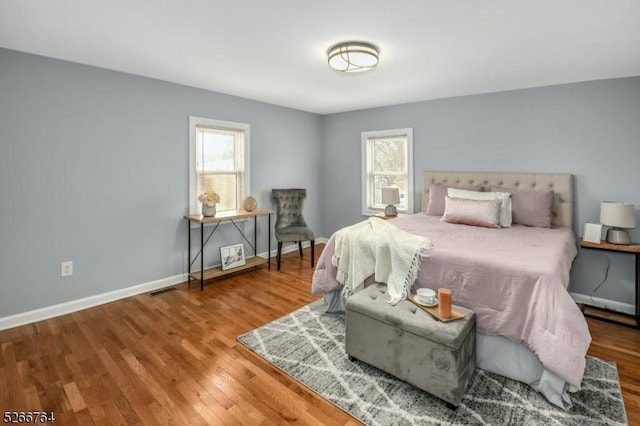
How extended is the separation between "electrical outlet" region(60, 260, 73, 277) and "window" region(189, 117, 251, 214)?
130cm

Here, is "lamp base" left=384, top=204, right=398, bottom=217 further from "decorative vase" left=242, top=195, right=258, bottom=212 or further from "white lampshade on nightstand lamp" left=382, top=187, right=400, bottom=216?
"decorative vase" left=242, top=195, right=258, bottom=212

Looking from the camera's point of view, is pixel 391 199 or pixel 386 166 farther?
pixel 386 166

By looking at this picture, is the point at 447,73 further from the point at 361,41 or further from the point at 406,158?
the point at 406,158

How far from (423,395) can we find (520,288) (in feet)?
2.94

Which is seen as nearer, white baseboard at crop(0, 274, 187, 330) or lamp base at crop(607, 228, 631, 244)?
white baseboard at crop(0, 274, 187, 330)

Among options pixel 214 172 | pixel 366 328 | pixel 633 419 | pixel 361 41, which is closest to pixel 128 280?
pixel 214 172

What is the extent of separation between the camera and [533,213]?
3465 mm

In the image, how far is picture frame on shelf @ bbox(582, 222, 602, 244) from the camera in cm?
307

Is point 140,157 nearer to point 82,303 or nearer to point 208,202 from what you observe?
point 208,202

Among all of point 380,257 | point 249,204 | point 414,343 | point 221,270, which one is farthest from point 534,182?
point 221,270

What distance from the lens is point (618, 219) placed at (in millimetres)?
2949

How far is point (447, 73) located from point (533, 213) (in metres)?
1.73

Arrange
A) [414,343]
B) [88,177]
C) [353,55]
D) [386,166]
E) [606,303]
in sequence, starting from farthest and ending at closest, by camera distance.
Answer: [386,166] < [606,303] < [88,177] < [353,55] < [414,343]

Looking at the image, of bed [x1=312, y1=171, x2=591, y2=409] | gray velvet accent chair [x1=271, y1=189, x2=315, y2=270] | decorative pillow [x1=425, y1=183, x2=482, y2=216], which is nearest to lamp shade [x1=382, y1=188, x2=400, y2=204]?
decorative pillow [x1=425, y1=183, x2=482, y2=216]
